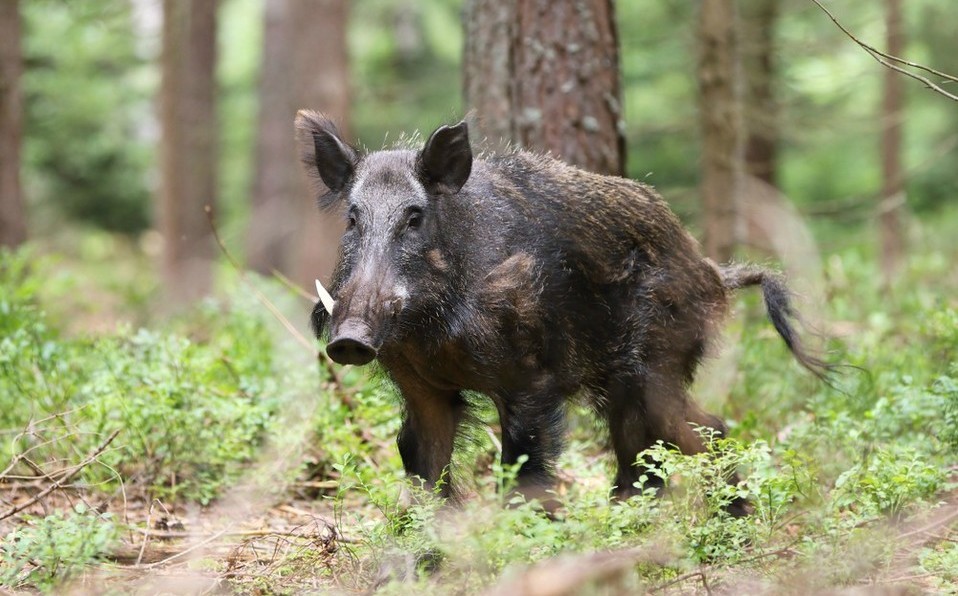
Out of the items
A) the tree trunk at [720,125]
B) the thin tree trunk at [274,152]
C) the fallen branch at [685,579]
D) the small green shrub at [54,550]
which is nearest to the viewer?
the fallen branch at [685,579]

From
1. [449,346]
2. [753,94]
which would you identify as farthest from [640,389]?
[753,94]

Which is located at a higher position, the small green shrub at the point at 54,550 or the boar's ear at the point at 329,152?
the boar's ear at the point at 329,152

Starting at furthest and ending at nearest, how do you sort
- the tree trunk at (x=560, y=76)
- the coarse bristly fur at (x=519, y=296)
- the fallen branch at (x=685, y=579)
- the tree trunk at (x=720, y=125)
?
the tree trunk at (x=720, y=125), the tree trunk at (x=560, y=76), the coarse bristly fur at (x=519, y=296), the fallen branch at (x=685, y=579)

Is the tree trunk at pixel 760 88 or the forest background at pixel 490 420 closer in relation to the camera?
the forest background at pixel 490 420

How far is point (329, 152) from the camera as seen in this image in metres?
6.17

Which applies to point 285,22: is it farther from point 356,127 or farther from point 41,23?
point 41,23

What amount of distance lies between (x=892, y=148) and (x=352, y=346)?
49.8ft

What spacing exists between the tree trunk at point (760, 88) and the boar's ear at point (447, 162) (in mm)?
7009

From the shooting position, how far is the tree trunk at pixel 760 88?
1387cm

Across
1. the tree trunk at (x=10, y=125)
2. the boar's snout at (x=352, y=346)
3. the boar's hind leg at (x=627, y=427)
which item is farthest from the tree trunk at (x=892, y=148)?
the boar's snout at (x=352, y=346)

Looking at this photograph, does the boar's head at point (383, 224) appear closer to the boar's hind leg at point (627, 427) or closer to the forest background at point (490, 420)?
the forest background at point (490, 420)

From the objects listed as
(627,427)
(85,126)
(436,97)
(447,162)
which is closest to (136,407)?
(447,162)

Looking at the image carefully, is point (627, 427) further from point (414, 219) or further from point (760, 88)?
point (760, 88)

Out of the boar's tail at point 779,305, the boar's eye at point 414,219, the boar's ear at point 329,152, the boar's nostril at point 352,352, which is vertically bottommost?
the boar's tail at point 779,305
